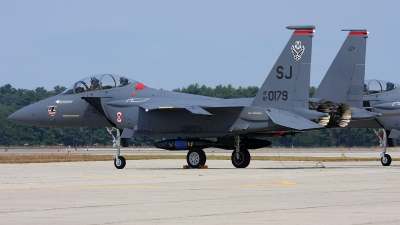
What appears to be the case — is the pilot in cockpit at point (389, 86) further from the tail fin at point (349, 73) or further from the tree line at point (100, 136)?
the tree line at point (100, 136)

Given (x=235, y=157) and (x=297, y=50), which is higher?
(x=297, y=50)

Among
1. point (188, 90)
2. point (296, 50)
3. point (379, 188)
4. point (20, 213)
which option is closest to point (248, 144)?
point (296, 50)

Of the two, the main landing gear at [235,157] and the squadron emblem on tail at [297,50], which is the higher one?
the squadron emblem on tail at [297,50]

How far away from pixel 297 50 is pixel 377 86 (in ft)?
22.1

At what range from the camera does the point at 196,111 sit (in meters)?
24.9

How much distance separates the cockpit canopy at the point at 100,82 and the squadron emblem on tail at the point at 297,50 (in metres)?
6.34

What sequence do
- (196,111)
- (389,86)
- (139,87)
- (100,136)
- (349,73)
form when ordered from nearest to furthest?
(196,111)
(139,87)
(349,73)
(389,86)
(100,136)

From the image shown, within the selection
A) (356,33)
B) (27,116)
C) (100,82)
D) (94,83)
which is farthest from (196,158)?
(356,33)

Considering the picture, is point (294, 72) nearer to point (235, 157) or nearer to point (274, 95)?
point (274, 95)

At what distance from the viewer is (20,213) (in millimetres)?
11555

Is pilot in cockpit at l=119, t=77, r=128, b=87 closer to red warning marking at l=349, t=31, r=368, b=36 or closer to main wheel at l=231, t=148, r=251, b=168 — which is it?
main wheel at l=231, t=148, r=251, b=168

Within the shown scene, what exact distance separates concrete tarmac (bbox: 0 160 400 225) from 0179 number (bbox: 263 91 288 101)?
5810mm

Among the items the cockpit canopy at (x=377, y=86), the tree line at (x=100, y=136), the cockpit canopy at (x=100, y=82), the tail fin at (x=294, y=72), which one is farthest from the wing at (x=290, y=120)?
the tree line at (x=100, y=136)

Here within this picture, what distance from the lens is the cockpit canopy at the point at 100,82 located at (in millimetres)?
27609
